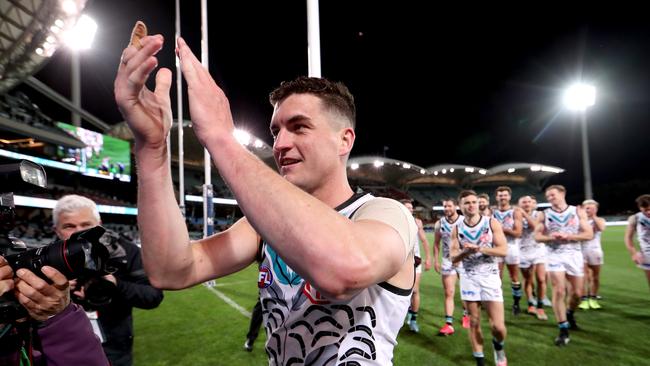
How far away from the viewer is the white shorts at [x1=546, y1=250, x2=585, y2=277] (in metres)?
6.23

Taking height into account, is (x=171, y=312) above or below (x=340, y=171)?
below

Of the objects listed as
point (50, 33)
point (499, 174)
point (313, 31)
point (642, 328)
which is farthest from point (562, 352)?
point (499, 174)

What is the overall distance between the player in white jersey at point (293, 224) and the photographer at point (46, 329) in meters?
0.34

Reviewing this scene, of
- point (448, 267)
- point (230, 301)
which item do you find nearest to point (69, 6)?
point (230, 301)

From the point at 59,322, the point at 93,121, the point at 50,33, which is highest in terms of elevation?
the point at 50,33

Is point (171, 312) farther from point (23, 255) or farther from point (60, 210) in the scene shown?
point (23, 255)

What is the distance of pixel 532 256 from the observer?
7781mm

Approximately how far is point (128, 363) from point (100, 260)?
6.92 ft

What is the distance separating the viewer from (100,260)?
135cm

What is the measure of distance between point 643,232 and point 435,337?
4.37 m

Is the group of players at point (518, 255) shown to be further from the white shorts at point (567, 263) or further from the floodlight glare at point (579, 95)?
the floodlight glare at point (579, 95)

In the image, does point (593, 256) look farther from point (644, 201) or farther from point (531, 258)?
point (644, 201)

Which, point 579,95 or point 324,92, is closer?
point 324,92

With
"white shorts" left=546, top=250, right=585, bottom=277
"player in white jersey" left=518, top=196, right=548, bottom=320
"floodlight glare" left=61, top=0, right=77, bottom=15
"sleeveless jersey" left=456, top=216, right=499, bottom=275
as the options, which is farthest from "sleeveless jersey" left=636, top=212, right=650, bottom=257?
"floodlight glare" left=61, top=0, right=77, bottom=15
